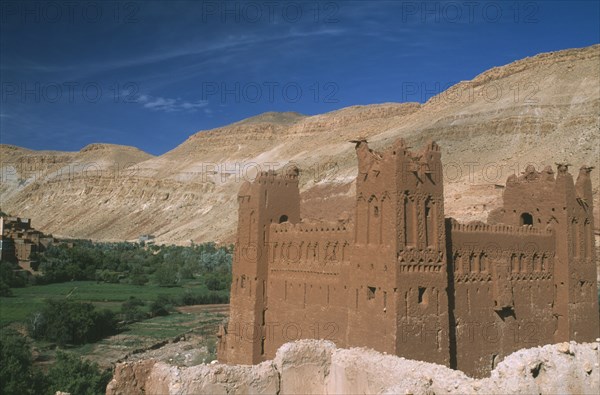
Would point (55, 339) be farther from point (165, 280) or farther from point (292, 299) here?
point (165, 280)

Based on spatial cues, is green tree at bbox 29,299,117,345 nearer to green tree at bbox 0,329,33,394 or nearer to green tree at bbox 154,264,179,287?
green tree at bbox 0,329,33,394

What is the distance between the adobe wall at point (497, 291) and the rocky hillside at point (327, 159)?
1741 cm

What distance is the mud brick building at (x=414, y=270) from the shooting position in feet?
60.6

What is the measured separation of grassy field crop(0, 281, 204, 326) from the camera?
46.7m

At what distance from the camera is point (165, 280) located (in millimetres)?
66375

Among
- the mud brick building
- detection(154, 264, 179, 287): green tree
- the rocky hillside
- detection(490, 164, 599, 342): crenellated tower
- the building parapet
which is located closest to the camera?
the mud brick building

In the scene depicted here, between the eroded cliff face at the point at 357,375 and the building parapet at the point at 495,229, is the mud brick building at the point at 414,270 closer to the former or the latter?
the building parapet at the point at 495,229

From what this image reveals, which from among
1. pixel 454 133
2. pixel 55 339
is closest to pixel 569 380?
pixel 55 339

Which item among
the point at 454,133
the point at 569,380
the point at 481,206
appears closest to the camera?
the point at 569,380

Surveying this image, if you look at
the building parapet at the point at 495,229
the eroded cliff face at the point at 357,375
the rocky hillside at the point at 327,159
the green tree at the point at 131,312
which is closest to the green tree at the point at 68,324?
the green tree at the point at 131,312

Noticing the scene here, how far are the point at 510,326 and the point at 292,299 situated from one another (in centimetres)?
851

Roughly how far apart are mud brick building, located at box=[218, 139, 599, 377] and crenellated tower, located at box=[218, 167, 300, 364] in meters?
0.05

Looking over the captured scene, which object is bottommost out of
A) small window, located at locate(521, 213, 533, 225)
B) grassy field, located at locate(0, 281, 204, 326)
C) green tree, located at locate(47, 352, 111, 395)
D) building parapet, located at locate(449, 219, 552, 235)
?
green tree, located at locate(47, 352, 111, 395)

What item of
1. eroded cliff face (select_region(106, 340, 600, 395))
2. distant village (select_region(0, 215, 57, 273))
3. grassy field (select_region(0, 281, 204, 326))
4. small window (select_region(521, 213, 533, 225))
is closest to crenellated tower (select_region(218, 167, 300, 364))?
small window (select_region(521, 213, 533, 225))
